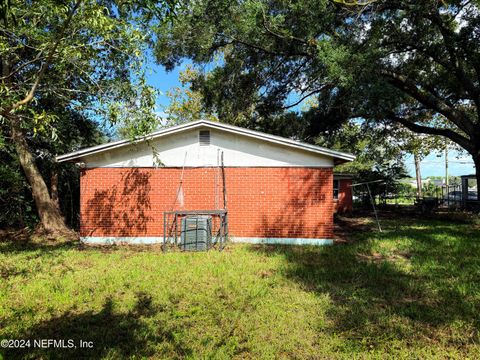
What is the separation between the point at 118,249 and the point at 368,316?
7.41 m

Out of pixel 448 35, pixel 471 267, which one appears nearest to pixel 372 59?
pixel 448 35

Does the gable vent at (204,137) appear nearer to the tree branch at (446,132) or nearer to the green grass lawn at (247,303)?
the green grass lawn at (247,303)

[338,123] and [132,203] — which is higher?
[338,123]

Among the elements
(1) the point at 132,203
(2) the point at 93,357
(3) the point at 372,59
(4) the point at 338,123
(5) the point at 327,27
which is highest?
(5) the point at 327,27

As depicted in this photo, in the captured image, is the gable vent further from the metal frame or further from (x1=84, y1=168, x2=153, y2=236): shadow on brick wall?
the metal frame

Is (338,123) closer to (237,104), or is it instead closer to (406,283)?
(237,104)

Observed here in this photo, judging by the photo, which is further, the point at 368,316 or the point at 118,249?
the point at 118,249

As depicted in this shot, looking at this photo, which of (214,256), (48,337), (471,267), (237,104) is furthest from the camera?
(237,104)

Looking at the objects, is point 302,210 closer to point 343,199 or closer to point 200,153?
point 200,153

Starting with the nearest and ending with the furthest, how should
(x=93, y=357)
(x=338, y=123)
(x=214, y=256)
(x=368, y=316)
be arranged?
(x=93, y=357) < (x=368, y=316) < (x=214, y=256) < (x=338, y=123)

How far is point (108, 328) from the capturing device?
457 cm

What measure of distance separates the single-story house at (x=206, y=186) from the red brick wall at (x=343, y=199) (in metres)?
11.7

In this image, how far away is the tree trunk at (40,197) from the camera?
12.1m

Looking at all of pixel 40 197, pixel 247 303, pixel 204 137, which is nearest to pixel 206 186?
pixel 204 137
